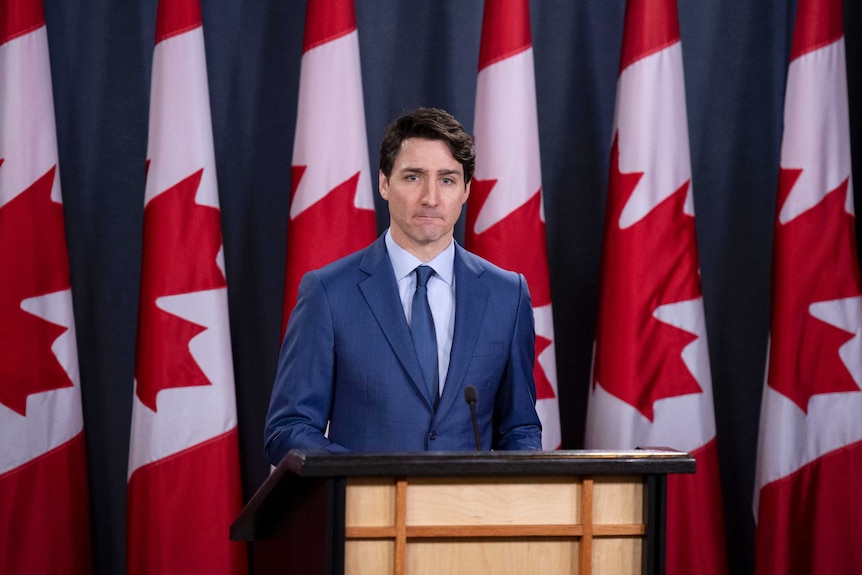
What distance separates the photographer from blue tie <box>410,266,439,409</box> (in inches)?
85.2

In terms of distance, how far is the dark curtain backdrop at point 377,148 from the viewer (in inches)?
153

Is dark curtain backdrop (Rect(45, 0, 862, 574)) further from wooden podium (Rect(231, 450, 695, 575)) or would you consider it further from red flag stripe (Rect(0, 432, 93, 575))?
wooden podium (Rect(231, 450, 695, 575))

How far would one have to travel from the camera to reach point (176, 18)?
3551 millimetres

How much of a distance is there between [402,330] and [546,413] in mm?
1479

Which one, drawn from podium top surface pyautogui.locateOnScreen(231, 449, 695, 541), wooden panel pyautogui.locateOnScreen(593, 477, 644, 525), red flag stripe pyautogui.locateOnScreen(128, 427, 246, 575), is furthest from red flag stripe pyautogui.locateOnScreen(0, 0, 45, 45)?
wooden panel pyautogui.locateOnScreen(593, 477, 644, 525)

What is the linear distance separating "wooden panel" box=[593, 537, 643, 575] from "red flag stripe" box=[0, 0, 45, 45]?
2.73m

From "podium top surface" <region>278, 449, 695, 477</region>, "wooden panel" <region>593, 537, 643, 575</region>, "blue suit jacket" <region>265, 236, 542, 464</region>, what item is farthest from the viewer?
"blue suit jacket" <region>265, 236, 542, 464</region>

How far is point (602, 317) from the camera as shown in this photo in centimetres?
364

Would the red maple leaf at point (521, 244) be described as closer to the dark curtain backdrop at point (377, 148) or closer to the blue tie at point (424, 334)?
the dark curtain backdrop at point (377, 148)

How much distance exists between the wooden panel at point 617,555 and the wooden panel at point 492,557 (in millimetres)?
42

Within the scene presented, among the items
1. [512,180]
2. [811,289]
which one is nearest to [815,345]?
[811,289]

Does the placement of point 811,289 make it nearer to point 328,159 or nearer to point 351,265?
point 328,159

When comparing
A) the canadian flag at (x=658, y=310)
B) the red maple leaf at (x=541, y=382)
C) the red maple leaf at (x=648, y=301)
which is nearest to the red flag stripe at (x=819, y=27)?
the canadian flag at (x=658, y=310)

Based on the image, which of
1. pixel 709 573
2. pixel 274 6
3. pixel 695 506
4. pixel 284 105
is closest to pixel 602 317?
pixel 695 506
